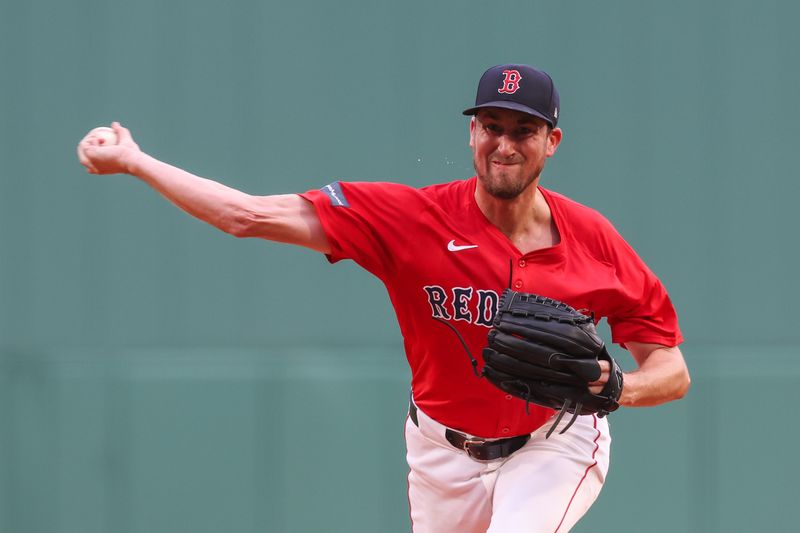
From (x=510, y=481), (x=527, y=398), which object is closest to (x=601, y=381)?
(x=527, y=398)

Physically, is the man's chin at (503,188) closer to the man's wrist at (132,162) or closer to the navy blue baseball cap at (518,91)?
the navy blue baseball cap at (518,91)

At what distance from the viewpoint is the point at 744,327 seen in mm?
4660

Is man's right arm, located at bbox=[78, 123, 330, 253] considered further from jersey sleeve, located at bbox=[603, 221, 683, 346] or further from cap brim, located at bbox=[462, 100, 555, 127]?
jersey sleeve, located at bbox=[603, 221, 683, 346]

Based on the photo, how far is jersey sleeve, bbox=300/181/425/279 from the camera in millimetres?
2762

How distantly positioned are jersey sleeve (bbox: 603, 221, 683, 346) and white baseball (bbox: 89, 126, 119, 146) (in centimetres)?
143

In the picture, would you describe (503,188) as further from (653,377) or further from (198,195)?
(198,195)

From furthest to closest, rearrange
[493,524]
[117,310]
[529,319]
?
[117,310], [493,524], [529,319]

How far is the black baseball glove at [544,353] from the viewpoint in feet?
8.21

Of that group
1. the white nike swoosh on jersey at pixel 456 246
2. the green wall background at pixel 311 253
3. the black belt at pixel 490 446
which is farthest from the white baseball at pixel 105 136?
the green wall background at pixel 311 253

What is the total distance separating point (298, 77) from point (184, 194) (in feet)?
7.28

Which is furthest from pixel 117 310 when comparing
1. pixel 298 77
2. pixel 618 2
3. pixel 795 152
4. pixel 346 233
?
pixel 795 152

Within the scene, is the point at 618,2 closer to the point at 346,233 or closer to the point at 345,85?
the point at 345,85

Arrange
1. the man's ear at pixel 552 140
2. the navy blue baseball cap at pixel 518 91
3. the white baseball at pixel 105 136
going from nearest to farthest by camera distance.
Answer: the white baseball at pixel 105 136
the navy blue baseball cap at pixel 518 91
the man's ear at pixel 552 140

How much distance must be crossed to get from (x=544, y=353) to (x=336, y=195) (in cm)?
74
